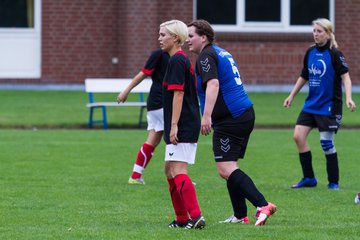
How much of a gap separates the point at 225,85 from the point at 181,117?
53 cm

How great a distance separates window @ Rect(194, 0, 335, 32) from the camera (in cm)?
2738

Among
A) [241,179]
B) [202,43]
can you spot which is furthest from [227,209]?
[202,43]

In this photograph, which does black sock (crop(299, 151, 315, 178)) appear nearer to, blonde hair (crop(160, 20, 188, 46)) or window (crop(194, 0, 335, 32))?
blonde hair (crop(160, 20, 188, 46))

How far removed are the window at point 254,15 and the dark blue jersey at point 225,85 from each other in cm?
1853

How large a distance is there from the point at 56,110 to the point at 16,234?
14.2m

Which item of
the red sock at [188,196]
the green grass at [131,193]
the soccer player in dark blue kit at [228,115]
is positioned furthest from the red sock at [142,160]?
the red sock at [188,196]

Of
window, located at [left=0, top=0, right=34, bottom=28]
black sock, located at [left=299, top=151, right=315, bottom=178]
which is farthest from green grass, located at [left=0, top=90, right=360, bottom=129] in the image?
black sock, located at [left=299, top=151, right=315, bottom=178]

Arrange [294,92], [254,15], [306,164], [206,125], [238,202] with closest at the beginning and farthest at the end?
[206,125], [238,202], [294,92], [306,164], [254,15]

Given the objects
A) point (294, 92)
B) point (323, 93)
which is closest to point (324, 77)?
point (323, 93)

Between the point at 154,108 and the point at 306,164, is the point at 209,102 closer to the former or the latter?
the point at 154,108

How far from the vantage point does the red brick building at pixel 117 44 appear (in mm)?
27016

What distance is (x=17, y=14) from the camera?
27234 millimetres

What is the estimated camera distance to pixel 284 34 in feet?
89.7

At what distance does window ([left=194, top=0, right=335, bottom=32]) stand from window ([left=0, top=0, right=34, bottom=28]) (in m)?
4.40
